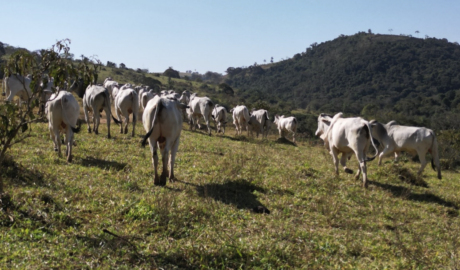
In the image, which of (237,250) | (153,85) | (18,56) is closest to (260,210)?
(237,250)

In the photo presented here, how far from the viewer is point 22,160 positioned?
8617mm

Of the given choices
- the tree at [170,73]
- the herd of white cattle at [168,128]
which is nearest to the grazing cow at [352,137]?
the herd of white cattle at [168,128]

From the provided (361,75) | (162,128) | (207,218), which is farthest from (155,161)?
(361,75)

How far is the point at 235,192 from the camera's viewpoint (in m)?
8.43

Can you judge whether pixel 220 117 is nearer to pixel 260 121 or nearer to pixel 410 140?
pixel 260 121

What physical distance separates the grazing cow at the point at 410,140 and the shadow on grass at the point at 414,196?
10.1 ft

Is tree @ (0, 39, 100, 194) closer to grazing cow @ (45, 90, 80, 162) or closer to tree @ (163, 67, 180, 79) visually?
grazing cow @ (45, 90, 80, 162)

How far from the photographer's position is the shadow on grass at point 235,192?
7664mm

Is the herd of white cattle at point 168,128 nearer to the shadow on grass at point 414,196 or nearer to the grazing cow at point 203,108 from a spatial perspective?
the grazing cow at point 203,108

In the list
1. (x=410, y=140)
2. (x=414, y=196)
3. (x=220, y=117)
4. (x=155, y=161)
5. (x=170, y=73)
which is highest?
(x=170, y=73)

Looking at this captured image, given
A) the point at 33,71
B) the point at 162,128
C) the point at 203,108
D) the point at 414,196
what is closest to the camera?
the point at 33,71

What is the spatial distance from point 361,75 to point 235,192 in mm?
Answer: 105004

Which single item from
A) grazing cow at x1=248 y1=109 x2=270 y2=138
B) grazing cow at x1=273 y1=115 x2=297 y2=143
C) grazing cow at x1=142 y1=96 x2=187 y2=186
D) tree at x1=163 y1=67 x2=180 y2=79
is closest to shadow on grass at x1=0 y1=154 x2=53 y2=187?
grazing cow at x1=142 y1=96 x2=187 y2=186

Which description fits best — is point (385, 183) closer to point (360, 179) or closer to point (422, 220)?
point (360, 179)
